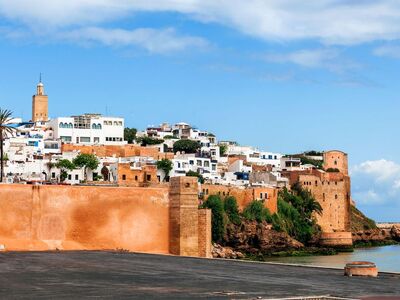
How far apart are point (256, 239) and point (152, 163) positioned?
13706 mm

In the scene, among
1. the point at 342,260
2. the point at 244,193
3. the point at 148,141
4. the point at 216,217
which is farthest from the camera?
the point at 148,141

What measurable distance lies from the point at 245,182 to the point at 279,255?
15.3 meters

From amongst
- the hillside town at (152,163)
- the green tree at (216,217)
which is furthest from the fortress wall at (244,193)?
the green tree at (216,217)

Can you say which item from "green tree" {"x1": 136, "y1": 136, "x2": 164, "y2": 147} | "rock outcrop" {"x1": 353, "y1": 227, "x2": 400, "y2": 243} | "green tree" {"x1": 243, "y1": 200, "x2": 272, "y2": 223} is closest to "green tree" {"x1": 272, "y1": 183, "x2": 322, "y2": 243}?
"green tree" {"x1": 243, "y1": 200, "x2": 272, "y2": 223}

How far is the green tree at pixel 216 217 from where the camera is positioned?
64812 millimetres

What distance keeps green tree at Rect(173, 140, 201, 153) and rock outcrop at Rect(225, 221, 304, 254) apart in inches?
1148

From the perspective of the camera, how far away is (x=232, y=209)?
68188 mm

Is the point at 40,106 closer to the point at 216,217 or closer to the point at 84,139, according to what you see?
the point at 84,139

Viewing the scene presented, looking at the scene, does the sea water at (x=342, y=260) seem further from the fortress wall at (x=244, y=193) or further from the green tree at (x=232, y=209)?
the fortress wall at (x=244, y=193)

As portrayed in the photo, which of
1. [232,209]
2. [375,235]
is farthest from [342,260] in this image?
[375,235]

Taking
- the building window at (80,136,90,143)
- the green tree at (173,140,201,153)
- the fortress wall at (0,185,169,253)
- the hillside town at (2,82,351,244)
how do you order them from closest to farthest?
1. the fortress wall at (0,185,169,253)
2. the hillside town at (2,82,351,244)
3. the building window at (80,136,90,143)
4. the green tree at (173,140,201,153)

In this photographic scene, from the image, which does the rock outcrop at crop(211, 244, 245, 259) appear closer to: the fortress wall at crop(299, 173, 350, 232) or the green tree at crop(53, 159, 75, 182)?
the green tree at crop(53, 159, 75, 182)

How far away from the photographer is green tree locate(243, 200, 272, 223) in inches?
2697

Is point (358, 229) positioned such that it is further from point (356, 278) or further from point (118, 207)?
point (356, 278)
